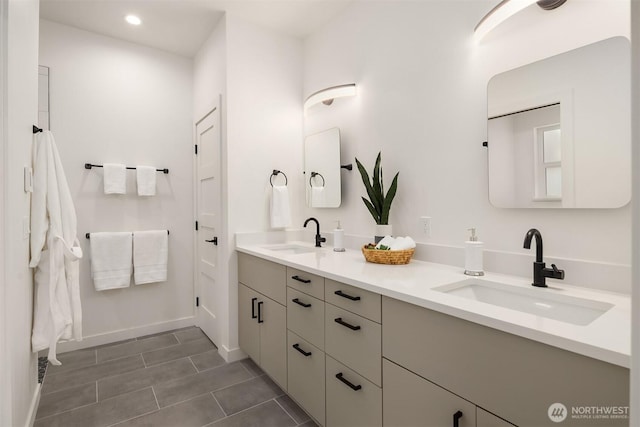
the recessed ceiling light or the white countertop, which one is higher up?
the recessed ceiling light

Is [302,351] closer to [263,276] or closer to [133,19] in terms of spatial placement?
[263,276]

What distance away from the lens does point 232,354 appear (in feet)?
7.99

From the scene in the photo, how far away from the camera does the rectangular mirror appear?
112 centimetres

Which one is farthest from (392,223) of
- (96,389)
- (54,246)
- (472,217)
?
(96,389)

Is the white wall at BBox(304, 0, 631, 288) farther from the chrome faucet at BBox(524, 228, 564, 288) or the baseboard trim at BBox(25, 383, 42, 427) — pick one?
the baseboard trim at BBox(25, 383, 42, 427)

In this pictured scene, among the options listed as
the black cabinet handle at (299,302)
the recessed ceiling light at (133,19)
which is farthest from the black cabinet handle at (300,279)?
the recessed ceiling light at (133,19)

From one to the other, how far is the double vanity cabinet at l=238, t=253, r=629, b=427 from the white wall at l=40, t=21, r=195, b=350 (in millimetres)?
1474

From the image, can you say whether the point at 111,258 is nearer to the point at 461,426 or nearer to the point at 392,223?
the point at 392,223

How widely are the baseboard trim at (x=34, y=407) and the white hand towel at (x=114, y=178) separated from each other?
146cm

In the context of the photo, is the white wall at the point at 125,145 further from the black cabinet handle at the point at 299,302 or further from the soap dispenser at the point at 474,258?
the soap dispenser at the point at 474,258

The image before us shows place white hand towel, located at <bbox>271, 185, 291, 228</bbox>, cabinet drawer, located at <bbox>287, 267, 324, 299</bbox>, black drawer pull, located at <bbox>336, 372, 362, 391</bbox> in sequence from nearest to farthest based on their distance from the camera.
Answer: black drawer pull, located at <bbox>336, 372, 362, 391</bbox>, cabinet drawer, located at <bbox>287, 267, 324, 299</bbox>, white hand towel, located at <bbox>271, 185, 291, 228</bbox>

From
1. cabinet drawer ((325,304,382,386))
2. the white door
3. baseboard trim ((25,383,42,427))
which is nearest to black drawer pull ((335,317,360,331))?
cabinet drawer ((325,304,382,386))

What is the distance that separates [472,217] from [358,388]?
3.14 ft

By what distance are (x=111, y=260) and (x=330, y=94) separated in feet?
7.48
